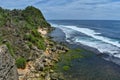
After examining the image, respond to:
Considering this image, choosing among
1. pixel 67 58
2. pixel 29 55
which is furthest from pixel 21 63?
pixel 67 58

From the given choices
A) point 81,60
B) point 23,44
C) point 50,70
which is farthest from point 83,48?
point 50,70

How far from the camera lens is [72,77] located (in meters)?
33.6

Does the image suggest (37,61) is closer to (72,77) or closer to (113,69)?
(72,77)

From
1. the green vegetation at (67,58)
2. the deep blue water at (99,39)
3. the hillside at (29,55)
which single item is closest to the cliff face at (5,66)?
the hillside at (29,55)

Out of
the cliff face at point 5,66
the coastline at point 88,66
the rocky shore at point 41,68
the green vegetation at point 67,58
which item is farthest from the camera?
the green vegetation at point 67,58

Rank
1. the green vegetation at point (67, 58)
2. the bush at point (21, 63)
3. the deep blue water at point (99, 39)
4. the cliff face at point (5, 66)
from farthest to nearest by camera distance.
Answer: the deep blue water at point (99, 39) → the green vegetation at point (67, 58) → the bush at point (21, 63) → the cliff face at point (5, 66)

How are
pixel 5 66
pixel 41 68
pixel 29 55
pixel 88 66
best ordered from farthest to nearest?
pixel 29 55, pixel 88 66, pixel 41 68, pixel 5 66

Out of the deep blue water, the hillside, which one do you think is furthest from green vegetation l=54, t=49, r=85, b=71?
the deep blue water

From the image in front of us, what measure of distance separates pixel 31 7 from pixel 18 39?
83499 mm

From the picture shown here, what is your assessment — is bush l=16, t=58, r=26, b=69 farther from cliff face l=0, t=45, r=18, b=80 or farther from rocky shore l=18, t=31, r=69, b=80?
cliff face l=0, t=45, r=18, b=80

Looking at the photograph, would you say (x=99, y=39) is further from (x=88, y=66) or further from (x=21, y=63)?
(x=21, y=63)

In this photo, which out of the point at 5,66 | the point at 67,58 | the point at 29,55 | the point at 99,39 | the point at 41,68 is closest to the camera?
the point at 5,66

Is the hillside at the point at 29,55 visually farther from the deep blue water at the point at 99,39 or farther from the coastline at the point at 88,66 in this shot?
the deep blue water at the point at 99,39

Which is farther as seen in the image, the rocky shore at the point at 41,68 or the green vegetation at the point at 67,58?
the green vegetation at the point at 67,58
